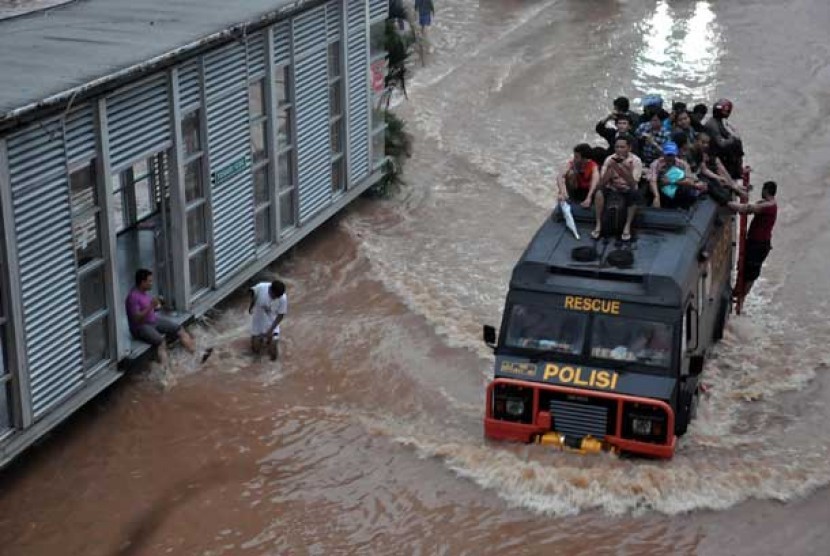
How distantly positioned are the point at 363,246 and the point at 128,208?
3.64 m

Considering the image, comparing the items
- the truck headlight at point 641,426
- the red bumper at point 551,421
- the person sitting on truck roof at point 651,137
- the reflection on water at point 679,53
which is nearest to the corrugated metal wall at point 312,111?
the person sitting on truck roof at point 651,137

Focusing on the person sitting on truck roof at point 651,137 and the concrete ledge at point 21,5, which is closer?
the person sitting on truck roof at point 651,137

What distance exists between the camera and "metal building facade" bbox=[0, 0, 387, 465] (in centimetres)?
1241

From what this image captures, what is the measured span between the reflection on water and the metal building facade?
388 inches

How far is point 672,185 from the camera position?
562 inches

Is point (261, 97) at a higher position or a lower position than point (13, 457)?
higher

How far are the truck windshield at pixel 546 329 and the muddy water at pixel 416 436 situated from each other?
965 millimetres

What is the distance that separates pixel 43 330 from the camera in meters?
12.7

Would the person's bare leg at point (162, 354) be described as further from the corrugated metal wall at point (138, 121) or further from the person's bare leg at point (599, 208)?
the person's bare leg at point (599, 208)

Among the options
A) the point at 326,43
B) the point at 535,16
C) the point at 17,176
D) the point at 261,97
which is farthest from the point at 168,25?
the point at 535,16


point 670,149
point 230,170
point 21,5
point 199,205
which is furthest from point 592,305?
point 21,5

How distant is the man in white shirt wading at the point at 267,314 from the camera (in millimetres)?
15141

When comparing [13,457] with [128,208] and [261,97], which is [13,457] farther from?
[261,97]

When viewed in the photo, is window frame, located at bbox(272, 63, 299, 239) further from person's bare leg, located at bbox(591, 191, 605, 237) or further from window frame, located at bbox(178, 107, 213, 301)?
person's bare leg, located at bbox(591, 191, 605, 237)
